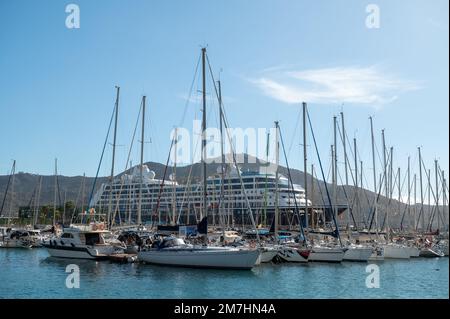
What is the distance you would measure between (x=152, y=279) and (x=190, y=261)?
481 cm

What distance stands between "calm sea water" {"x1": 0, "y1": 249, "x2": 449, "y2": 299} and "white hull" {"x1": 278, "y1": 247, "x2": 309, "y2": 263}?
4.11ft

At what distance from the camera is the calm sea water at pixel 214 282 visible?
24.0m

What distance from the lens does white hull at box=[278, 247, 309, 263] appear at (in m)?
39.0

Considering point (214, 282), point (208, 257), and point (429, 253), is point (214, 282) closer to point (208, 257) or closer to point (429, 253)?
point (208, 257)

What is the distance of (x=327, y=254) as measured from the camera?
3997cm

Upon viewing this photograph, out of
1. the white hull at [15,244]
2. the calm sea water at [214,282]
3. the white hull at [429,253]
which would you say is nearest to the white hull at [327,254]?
the calm sea water at [214,282]

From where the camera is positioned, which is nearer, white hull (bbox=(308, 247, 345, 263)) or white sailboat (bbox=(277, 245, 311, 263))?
white sailboat (bbox=(277, 245, 311, 263))

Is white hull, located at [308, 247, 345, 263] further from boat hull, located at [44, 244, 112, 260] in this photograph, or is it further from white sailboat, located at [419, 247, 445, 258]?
boat hull, located at [44, 244, 112, 260]

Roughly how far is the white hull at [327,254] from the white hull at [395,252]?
30.9ft

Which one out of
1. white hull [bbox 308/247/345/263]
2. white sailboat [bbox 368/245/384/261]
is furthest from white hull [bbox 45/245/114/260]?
white sailboat [bbox 368/245/384/261]

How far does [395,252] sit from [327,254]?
38.2 ft
